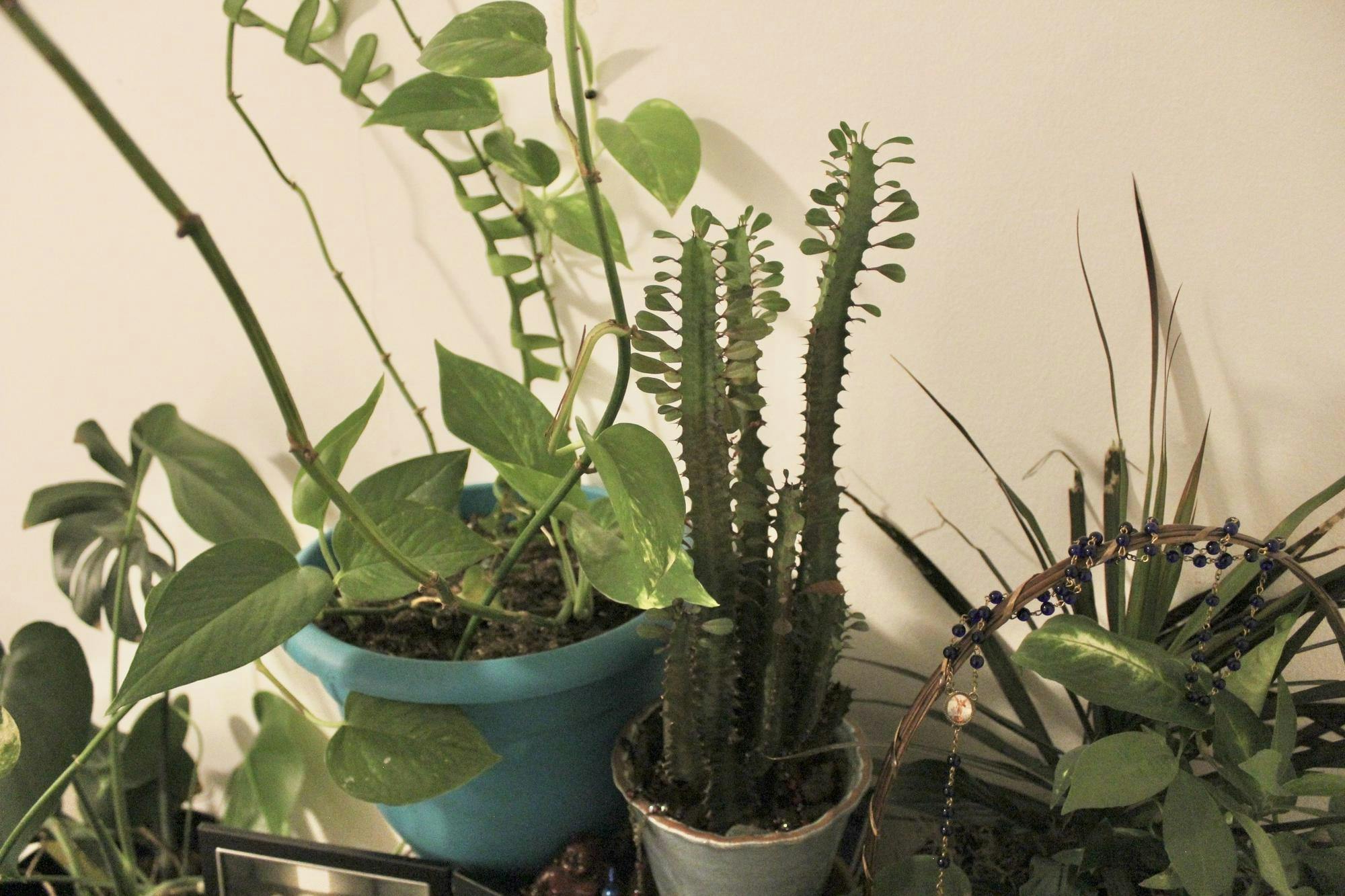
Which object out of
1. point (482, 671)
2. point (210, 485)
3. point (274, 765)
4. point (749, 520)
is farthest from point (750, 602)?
point (274, 765)

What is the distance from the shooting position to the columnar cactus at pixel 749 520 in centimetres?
50

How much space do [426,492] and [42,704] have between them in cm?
34

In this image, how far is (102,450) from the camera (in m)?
0.81

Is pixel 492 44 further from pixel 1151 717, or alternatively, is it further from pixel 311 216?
pixel 1151 717

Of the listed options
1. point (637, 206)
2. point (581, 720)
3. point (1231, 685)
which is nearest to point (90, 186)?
point (637, 206)

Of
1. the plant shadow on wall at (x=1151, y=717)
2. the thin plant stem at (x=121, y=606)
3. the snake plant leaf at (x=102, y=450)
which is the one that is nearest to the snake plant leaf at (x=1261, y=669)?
the plant shadow on wall at (x=1151, y=717)

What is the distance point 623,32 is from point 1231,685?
568mm

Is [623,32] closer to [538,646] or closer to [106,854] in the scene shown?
[538,646]

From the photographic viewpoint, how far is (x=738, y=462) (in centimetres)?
57

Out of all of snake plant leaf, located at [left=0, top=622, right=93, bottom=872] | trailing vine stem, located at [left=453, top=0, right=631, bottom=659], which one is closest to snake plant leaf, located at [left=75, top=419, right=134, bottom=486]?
snake plant leaf, located at [left=0, top=622, right=93, bottom=872]

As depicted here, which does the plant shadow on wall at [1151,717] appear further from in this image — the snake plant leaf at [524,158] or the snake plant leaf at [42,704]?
the snake plant leaf at [42,704]

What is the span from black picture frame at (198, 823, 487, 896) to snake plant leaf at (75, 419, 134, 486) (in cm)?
31

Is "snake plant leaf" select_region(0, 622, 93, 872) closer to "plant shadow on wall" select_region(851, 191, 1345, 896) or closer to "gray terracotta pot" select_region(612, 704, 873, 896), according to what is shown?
"gray terracotta pot" select_region(612, 704, 873, 896)

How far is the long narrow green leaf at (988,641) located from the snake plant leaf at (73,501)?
640 millimetres
